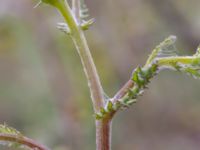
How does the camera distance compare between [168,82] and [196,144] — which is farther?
[168,82]

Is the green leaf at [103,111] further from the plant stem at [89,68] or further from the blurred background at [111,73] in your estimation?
the blurred background at [111,73]

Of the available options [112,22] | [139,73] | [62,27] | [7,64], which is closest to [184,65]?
[139,73]

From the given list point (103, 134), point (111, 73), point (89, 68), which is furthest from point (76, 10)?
point (111, 73)

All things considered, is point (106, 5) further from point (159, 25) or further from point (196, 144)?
point (196, 144)

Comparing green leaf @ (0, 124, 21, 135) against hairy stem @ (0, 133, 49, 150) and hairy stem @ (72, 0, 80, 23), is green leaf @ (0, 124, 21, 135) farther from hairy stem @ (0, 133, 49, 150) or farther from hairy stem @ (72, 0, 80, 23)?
hairy stem @ (72, 0, 80, 23)

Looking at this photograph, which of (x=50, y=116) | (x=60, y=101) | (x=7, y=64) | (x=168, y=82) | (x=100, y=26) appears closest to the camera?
(x=60, y=101)

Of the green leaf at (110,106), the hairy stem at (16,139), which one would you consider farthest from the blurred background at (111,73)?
the green leaf at (110,106)

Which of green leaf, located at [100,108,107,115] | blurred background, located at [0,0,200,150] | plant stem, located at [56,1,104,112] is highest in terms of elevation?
plant stem, located at [56,1,104,112]

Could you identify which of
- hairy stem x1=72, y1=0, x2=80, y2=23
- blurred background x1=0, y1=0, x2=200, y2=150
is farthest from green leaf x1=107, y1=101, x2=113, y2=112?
blurred background x1=0, y1=0, x2=200, y2=150
